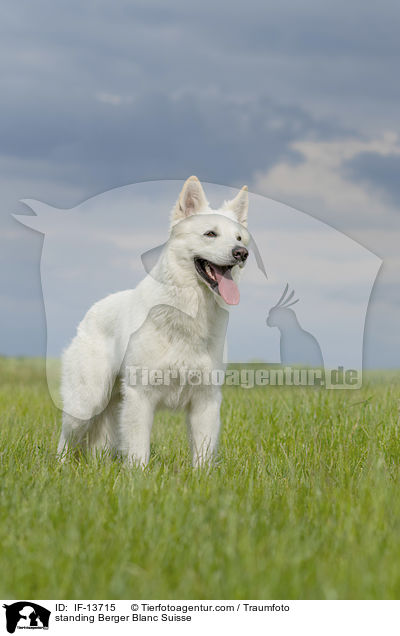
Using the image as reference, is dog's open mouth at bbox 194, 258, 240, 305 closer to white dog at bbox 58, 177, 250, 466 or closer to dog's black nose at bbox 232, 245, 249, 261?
white dog at bbox 58, 177, 250, 466

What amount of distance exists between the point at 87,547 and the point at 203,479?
1478 millimetres

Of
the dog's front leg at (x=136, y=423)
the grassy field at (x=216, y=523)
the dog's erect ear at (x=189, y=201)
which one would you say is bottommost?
the grassy field at (x=216, y=523)

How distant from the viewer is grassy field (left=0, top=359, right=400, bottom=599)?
2.78 m

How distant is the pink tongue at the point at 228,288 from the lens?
4.94m

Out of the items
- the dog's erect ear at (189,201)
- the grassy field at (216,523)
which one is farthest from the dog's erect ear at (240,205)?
the grassy field at (216,523)

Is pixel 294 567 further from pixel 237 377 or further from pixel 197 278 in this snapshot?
pixel 237 377

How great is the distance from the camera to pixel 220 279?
4988 mm

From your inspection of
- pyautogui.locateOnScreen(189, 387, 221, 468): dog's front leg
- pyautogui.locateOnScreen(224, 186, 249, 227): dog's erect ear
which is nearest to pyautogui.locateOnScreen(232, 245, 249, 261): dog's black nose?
pyautogui.locateOnScreen(224, 186, 249, 227): dog's erect ear

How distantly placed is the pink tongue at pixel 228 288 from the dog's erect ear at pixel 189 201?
1.69 ft

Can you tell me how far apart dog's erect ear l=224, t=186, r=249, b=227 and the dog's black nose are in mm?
423

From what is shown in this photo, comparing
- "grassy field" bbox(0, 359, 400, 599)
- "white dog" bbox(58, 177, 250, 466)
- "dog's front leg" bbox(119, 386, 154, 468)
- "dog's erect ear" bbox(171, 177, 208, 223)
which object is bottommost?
"grassy field" bbox(0, 359, 400, 599)
